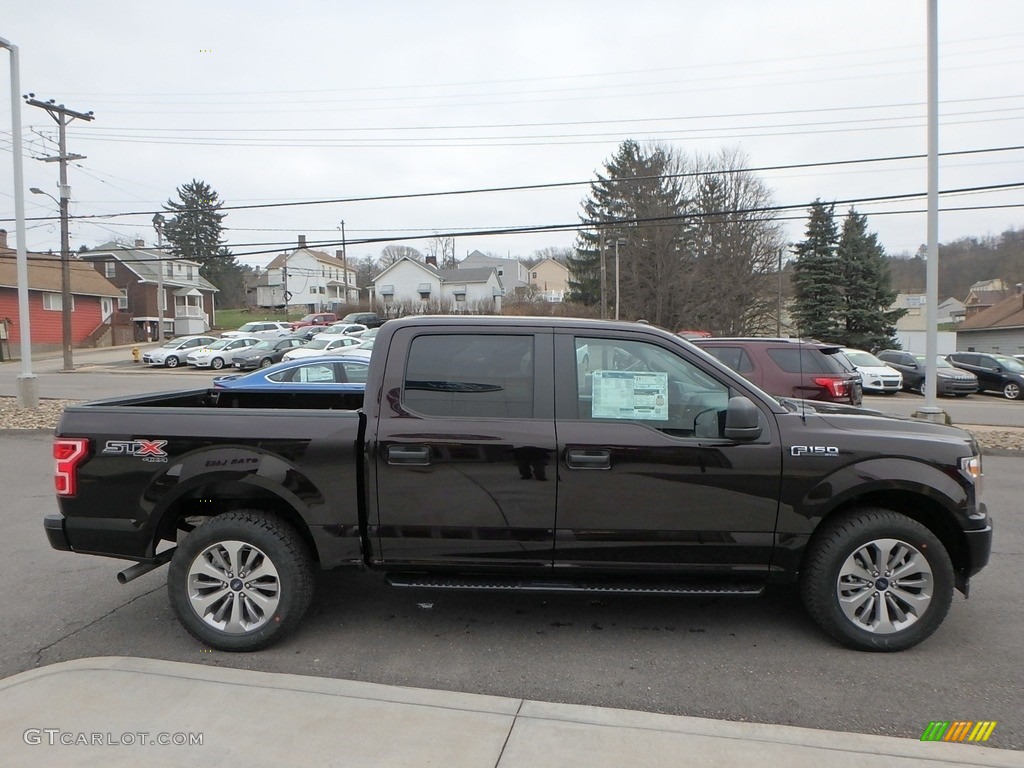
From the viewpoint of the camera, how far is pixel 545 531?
3910 millimetres

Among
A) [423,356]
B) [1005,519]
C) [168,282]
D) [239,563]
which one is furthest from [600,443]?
[168,282]

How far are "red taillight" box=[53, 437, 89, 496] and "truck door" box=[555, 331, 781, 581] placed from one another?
9.04ft

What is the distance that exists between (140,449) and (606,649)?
2.91 meters

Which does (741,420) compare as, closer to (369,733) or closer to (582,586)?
(582,586)

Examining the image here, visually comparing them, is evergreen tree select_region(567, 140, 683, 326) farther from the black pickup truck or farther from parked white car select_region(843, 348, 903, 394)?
the black pickup truck

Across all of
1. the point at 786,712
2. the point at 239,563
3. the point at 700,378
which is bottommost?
the point at 786,712

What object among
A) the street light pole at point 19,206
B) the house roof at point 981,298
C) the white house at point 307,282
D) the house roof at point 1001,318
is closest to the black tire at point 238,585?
the street light pole at point 19,206

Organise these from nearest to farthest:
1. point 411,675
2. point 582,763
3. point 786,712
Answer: point 582,763 < point 786,712 < point 411,675

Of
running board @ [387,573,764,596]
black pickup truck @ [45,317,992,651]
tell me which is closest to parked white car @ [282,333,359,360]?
black pickup truck @ [45,317,992,651]

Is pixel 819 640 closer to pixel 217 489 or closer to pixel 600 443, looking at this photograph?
pixel 600 443

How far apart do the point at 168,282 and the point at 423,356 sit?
6948 cm

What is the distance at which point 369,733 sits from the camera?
10.1 ft

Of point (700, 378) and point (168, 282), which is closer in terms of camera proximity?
point (700, 378)

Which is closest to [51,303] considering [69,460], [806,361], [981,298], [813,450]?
[806,361]
